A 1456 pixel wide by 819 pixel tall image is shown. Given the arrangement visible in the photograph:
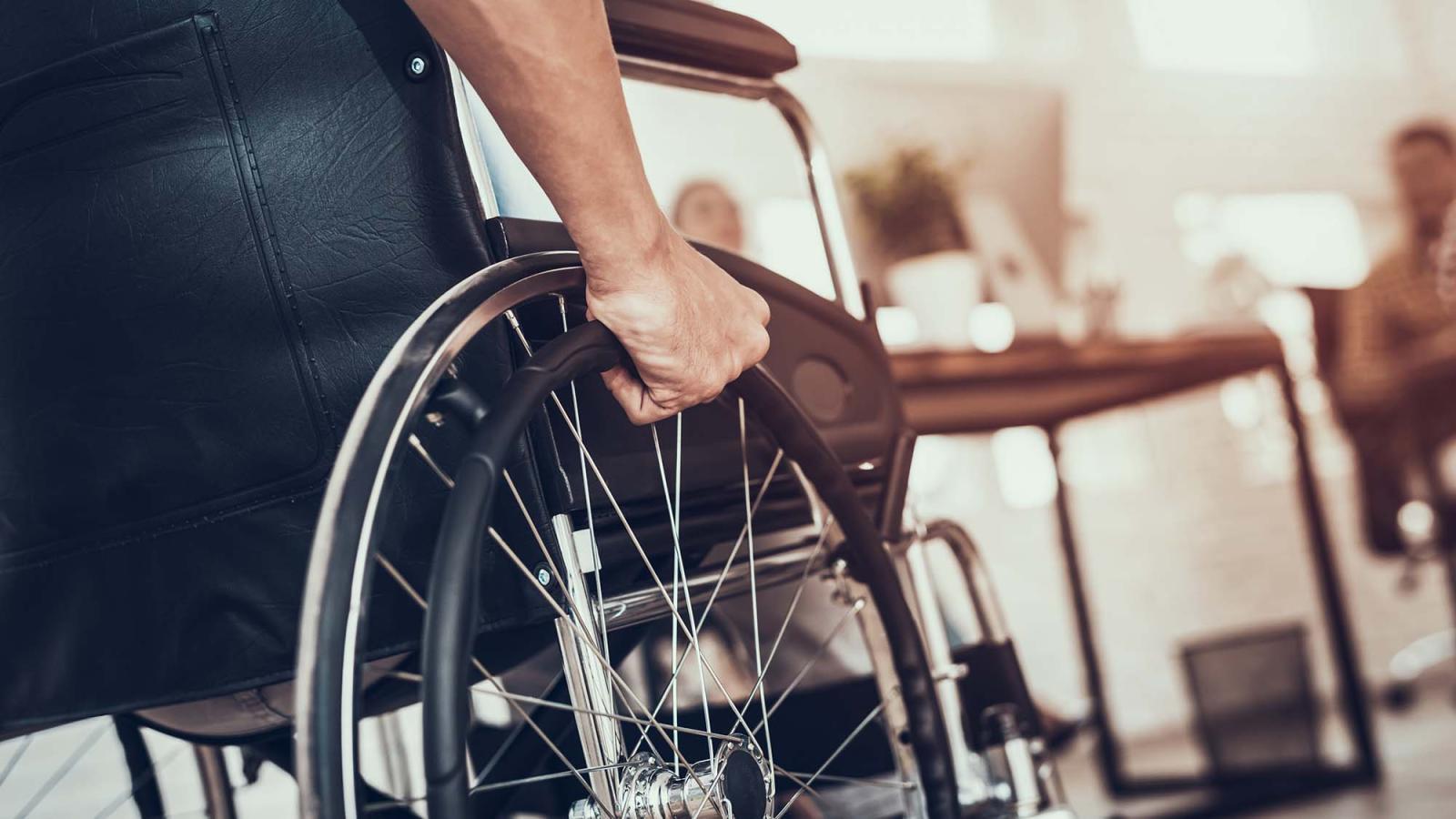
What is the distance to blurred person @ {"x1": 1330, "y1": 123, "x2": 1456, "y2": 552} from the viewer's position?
3234 millimetres

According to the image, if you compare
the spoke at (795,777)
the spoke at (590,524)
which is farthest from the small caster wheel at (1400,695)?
the spoke at (590,524)

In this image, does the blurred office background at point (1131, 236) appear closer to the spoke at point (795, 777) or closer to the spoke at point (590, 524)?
the spoke at point (795, 777)

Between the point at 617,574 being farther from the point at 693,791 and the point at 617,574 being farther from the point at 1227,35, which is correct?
the point at 1227,35

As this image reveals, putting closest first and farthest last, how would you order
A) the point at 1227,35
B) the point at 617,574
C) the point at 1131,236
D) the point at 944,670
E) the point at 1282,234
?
the point at 617,574 < the point at 944,670 < the point at 1131,236 < the point at 1282,234 < the point at 1227,35

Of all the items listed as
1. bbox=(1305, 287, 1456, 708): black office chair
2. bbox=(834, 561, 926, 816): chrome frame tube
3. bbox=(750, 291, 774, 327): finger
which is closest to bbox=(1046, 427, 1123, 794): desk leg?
bbox=(1305, 287, 1456, 708): black office chair

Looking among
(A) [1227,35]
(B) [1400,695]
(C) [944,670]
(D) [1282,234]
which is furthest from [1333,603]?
(A) [1227,35]

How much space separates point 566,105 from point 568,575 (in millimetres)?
252

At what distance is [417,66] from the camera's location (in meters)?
0.72

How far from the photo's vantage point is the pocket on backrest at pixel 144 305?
28.7 inches

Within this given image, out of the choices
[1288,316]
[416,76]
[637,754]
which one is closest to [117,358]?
[416,76]

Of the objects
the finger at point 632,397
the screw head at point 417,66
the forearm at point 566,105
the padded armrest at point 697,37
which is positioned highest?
the padded armrest at point 697,37

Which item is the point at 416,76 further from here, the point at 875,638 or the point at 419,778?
the point at 419,778

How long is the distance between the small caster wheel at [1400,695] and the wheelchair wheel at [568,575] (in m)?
2.70

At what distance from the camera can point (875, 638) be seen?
103 cm
